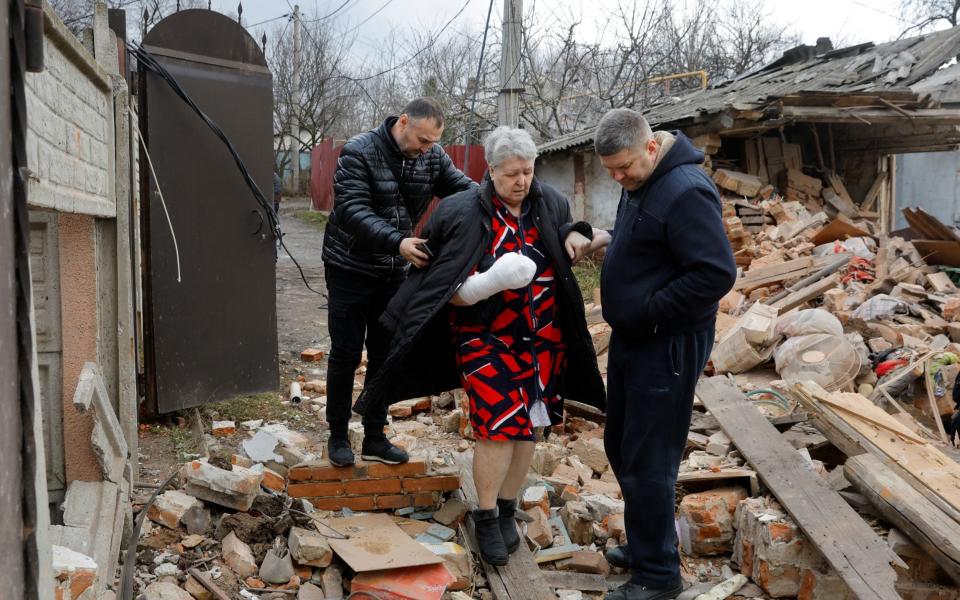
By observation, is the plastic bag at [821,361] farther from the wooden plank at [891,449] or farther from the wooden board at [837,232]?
the wooden board at [837,232]

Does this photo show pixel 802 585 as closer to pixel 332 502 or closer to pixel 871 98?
pixel 332 502

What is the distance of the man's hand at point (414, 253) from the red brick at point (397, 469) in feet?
3.69

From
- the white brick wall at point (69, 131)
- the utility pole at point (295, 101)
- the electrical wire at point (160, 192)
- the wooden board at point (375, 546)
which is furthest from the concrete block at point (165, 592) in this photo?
the utility pole at point (295, 101)

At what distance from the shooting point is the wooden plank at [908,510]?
316cm

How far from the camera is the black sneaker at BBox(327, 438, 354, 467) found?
4.13m

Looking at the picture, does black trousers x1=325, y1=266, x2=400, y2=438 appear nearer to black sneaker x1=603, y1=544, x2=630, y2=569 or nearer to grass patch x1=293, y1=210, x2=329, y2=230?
black sneaker x1=603, y1=544, x2=630, y2=569

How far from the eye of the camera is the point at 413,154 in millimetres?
4059

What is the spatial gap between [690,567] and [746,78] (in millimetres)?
13781

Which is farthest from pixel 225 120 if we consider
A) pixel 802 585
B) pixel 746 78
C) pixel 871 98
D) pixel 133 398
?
pixel 746 78

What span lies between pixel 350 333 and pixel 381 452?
653 mm

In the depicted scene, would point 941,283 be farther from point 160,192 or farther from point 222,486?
point 222,486

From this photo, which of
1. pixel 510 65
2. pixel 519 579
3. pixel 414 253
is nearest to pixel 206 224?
pixel 414 253

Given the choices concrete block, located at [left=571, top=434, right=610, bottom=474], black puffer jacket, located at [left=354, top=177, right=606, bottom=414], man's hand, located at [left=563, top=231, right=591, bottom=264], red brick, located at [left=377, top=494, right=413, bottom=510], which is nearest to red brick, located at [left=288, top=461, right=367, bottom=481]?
red brick, located at [left=377, top=494, right=413, bottom=510]

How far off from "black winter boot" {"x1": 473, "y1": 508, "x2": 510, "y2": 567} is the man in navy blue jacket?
1.76ft
